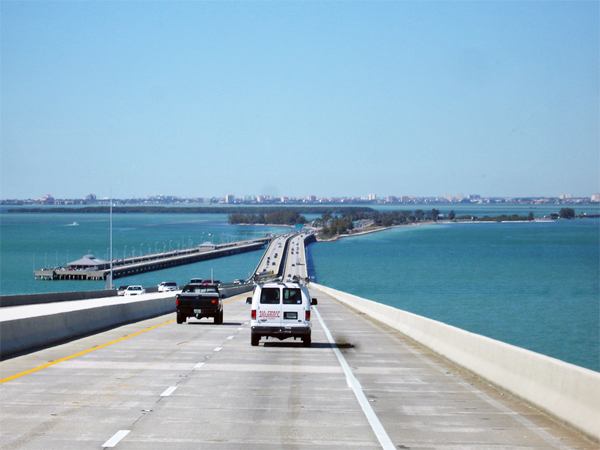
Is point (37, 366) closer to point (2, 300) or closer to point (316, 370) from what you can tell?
point (316, 370)

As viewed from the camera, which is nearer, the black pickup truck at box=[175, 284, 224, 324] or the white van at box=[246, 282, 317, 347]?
the white van at box=[246, 282, 317, 347]

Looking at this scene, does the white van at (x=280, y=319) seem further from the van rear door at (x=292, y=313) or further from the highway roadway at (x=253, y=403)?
the highway roadway at (x=253, y=403)

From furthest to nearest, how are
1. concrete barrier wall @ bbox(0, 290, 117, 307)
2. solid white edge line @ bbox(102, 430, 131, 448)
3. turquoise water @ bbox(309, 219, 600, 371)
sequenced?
1. turquoise water @ bbox(309, 219, 600, 371)
2. concrete barrier wall @ bbox(0, 290, 117, 307)
3. solid white edge line @ bbox(102, 430, 131, 448)

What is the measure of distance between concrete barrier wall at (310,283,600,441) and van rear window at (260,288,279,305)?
467 cm

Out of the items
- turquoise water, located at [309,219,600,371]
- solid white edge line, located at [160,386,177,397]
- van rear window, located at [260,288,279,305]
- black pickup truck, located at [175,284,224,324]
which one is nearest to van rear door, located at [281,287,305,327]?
van rear window, located at [260,288,279,305]

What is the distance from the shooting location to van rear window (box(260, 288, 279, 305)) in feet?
67.3

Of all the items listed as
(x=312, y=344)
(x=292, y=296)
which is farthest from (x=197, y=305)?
(x=292, y=296)

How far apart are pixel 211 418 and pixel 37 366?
662 centimetres

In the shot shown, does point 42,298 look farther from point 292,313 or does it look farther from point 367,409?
point 367,409

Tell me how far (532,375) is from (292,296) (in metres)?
10.00

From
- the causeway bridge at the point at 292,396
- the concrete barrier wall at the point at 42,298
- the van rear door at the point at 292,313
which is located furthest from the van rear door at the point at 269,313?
the concrete barrier wall at the point at 42,298

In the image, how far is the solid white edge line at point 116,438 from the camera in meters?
8.45

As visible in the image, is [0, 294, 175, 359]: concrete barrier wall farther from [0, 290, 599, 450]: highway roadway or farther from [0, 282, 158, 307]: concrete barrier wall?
[0, 282, 158, 307]: concrete barrier wall

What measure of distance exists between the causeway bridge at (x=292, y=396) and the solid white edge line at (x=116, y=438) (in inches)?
0.6
